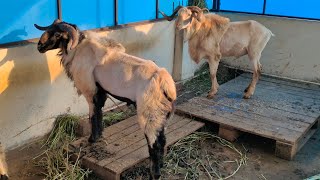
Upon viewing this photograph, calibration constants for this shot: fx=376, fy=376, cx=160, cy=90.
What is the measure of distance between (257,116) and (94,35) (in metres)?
2.57

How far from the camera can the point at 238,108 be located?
5.57 m

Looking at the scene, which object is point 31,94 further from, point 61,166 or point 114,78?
point 114,78

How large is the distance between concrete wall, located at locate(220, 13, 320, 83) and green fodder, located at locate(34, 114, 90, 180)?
4.01m

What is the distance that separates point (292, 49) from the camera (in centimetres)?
688

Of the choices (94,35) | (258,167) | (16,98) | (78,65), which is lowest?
(258,167)

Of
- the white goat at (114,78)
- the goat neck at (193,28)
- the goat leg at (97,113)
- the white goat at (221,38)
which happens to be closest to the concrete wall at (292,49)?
the white goat at (221,38)

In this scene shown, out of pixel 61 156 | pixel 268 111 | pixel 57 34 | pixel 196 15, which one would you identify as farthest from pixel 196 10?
pixel 61 156

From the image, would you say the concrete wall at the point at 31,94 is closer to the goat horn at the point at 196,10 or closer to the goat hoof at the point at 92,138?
the goat hoof at the point at 92,138

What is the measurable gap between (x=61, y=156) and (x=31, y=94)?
2.71ft

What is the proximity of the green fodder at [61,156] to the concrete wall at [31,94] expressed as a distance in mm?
130

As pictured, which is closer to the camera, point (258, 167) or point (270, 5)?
point (258, 167)

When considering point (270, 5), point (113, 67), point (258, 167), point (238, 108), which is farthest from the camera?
point (270, 5)

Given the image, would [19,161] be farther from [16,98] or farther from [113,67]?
[113,67]

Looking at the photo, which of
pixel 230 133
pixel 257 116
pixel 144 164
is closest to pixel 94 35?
pixel 144 164
